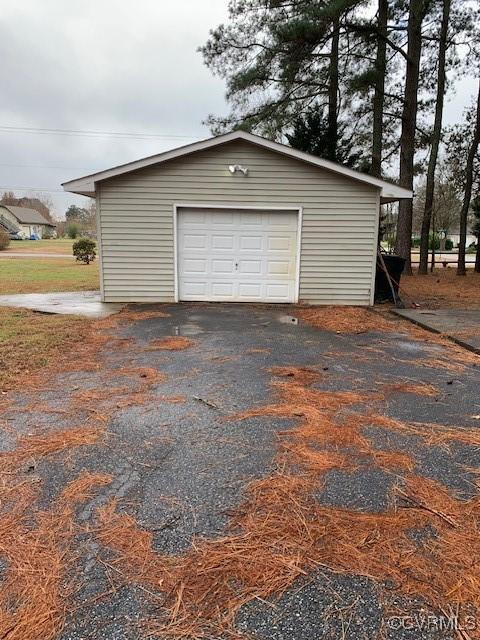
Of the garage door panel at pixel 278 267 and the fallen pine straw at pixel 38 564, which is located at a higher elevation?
the garage door panel at pixel 278 267

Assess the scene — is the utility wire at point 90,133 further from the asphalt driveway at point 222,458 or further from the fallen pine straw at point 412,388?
the fallen pine straw at point 412,388

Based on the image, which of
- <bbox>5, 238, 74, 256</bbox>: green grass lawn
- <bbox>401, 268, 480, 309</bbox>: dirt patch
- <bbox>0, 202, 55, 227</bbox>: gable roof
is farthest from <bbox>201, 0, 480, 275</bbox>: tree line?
<bbox>0, 202, 55, 227</bbox>: gable roof

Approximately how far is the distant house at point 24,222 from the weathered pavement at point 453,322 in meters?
64.5

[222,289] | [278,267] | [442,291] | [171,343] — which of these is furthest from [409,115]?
[171,343]

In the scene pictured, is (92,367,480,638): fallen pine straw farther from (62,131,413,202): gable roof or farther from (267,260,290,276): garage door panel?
(62,131,413,202): gable roof

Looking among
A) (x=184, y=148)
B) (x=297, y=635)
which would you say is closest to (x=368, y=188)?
(x=184, y=148)

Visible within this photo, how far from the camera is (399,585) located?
5.44 ft

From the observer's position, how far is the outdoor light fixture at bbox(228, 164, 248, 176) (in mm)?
9062

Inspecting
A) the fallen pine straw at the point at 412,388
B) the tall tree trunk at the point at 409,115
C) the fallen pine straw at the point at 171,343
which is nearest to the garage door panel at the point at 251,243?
the fallen pine straw at the point at 171,343

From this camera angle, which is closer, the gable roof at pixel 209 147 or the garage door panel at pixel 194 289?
the gable roof at pixel 209 147

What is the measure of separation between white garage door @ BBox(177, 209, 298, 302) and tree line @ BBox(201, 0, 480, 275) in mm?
5575

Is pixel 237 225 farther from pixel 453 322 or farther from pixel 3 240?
pixel 3 240

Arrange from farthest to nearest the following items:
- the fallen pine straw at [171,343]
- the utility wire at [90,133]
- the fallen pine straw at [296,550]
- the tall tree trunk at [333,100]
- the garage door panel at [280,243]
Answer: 1. the utility wire at [90,133]
2. the tall tree trunk at [333,100]
3. the garage door panel at [280,243]
4. the fallen pine straw at [171,343]
5. the fallen pine straw at [296,550]

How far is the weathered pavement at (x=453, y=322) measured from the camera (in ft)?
20.4
